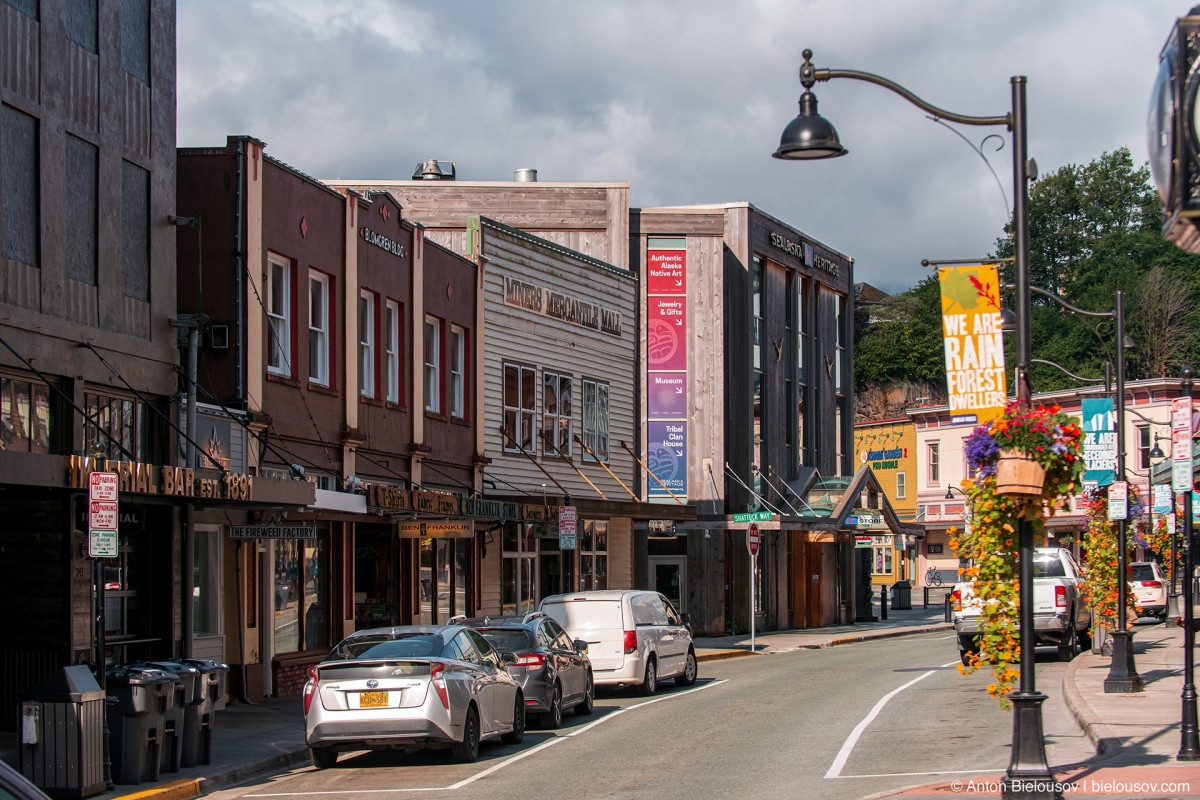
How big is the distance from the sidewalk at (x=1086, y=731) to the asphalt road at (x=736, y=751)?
1.17 feet

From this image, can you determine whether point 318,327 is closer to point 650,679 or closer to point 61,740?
point 650,679

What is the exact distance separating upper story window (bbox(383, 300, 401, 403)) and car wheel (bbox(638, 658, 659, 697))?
6853mm

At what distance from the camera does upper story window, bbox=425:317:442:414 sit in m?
28.6

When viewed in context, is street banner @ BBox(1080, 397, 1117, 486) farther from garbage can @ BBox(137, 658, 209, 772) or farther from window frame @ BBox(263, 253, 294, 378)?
garbage can @ BBox(137, 658, 209, 772)

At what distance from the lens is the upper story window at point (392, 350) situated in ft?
87.4

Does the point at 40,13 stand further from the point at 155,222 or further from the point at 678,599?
the point at 678,599

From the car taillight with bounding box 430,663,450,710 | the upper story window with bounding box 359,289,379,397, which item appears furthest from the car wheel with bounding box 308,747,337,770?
the upper story window with bounding box 359,289,379,397

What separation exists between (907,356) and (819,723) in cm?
7784

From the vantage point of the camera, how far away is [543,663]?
60.8 ft

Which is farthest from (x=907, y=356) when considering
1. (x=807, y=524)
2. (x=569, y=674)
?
(x=569, y=674)

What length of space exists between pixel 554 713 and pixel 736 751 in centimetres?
351

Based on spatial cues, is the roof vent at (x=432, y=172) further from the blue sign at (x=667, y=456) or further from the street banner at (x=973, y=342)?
the street banner at (x=973, y=342)

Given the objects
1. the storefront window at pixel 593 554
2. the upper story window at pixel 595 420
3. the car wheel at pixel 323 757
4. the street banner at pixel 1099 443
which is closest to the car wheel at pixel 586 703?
the car wheel at pixel 323 757

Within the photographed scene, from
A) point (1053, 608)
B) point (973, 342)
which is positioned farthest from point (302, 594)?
point (1053, 608)
